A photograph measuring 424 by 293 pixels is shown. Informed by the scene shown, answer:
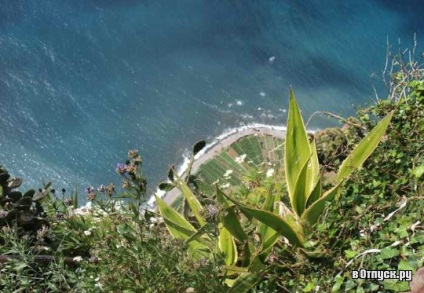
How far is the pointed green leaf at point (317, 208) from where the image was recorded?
317 cm

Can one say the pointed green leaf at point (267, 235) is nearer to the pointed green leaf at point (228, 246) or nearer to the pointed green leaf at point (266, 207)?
the pointed green leaf at point (266, 207)

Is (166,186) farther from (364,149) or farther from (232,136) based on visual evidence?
(232,136)

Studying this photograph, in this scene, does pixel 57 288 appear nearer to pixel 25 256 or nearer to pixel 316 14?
pixel 25 256

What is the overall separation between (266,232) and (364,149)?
76 cm

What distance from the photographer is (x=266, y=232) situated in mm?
3406

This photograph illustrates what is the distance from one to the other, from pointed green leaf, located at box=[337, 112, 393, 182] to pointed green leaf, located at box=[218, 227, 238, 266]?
0.74m

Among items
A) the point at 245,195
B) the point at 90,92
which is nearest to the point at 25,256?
the point at 245,195

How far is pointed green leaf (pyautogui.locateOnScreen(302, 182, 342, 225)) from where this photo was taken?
317 centimetres

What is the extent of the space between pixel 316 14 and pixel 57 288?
628 inches

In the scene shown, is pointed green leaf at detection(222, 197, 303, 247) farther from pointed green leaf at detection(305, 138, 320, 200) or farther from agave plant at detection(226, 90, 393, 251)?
pointed green leaf at detection(305, 138, 320, 200)

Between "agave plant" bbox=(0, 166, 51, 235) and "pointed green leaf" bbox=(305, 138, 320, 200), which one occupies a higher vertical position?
"pointed green leaf" bbox=(305, 138, 320, 200)

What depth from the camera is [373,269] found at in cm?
256

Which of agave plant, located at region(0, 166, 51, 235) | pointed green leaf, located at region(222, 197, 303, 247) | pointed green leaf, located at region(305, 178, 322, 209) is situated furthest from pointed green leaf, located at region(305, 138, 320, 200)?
agave plant, located at region(0, 166, 51, 235)

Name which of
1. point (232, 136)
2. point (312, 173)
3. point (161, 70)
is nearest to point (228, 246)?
point (312, 173)
